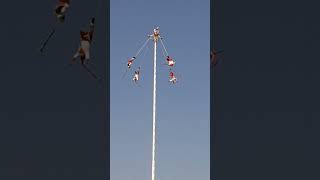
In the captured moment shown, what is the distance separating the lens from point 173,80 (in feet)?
251
